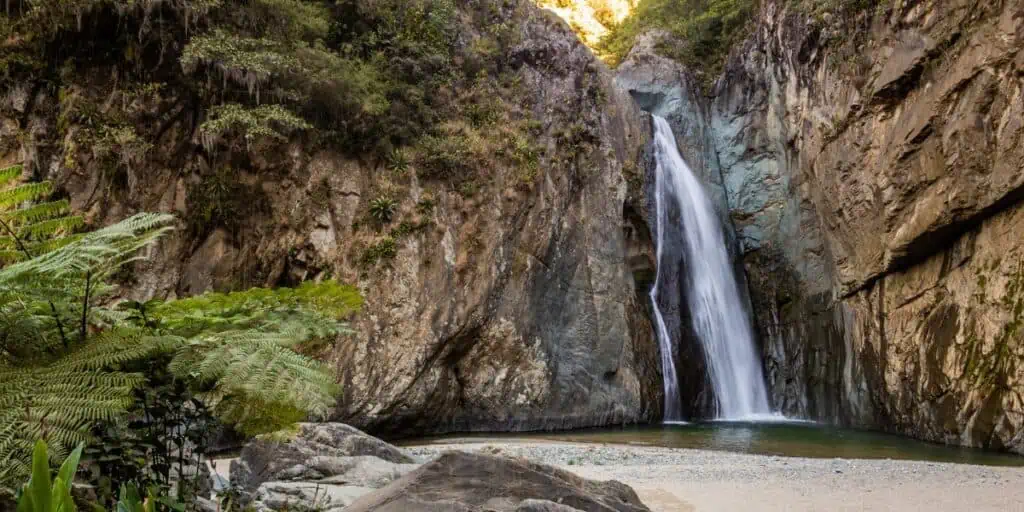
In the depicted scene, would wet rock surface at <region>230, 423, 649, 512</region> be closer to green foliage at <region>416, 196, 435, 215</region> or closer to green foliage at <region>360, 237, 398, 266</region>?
green foliage at <region>360, 237, 398, 266</region>

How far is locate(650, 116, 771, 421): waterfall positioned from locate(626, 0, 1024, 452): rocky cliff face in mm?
816

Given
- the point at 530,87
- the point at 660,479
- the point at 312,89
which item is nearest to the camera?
the point at 660,479

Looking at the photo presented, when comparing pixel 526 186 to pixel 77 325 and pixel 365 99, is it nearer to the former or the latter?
pixel 365 99

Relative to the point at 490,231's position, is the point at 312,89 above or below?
above

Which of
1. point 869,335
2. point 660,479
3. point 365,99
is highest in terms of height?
point 365,99

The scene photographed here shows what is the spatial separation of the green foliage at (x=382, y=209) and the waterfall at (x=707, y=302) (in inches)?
335

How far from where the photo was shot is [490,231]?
53.3 ft

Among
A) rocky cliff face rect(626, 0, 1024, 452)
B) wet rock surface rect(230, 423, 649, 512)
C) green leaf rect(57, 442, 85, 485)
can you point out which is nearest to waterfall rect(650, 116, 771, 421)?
rocky cliff face rect(626, 0, 1024, 452)

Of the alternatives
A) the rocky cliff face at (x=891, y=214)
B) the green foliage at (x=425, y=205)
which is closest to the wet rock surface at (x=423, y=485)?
the green foliage at (x=425, y=205)

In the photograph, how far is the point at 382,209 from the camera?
15070mm

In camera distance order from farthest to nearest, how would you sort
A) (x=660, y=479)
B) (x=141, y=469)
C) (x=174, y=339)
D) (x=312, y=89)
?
(x=312, y=89) < (x=660, y=479) < (x=141, y=469) < (x=174, y=339)

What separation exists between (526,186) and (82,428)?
597 inches

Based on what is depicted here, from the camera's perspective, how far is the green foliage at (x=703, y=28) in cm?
2400

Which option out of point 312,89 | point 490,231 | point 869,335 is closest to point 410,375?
point 490,231
